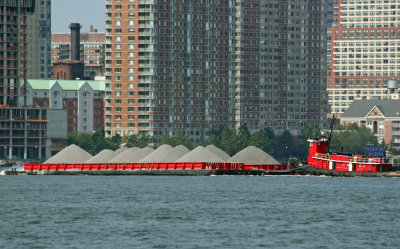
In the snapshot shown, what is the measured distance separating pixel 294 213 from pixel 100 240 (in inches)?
1279

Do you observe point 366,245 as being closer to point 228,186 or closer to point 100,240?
point 100,240

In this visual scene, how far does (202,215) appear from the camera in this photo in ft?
379

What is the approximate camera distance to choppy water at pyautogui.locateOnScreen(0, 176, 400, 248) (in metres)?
91.8

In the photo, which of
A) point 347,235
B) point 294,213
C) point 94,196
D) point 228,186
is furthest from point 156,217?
point 228,186

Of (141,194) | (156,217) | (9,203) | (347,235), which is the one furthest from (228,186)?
(347,235)

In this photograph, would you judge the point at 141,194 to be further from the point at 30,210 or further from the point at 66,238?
the point at 66,238

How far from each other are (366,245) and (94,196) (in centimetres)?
6449

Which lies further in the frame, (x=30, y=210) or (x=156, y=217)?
(x=30, y=210)

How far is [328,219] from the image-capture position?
364 feet

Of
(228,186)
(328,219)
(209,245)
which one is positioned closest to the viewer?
(209,245)

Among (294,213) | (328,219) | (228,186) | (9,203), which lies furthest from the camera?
(228,186)

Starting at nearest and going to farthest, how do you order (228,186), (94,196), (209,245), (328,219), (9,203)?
(209,245), (328,219), (9,203), (94,196), (228,186)

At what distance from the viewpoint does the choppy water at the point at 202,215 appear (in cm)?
9181

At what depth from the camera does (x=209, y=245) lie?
8831 cm
